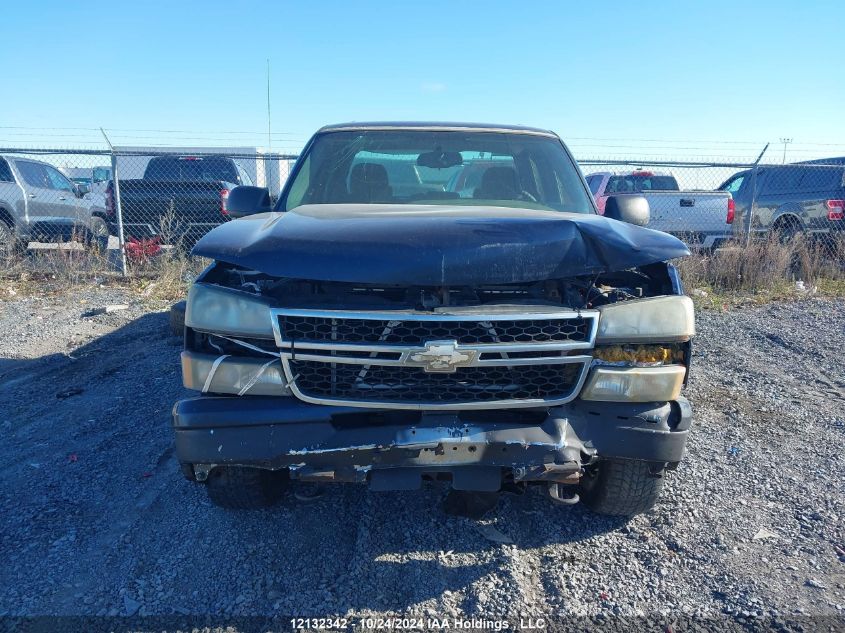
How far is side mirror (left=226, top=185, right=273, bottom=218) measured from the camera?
151 inches

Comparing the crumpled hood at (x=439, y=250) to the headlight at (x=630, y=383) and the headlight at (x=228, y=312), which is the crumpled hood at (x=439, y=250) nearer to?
the headlight at (x=228, y=312)

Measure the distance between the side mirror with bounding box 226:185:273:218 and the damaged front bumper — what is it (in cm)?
167

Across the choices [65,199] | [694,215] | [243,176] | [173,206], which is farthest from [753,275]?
[65,199]

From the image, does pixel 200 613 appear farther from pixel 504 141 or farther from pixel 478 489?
pixel 504 141

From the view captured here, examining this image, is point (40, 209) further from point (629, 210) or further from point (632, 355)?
point (632, 355)

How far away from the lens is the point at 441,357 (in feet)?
7.77

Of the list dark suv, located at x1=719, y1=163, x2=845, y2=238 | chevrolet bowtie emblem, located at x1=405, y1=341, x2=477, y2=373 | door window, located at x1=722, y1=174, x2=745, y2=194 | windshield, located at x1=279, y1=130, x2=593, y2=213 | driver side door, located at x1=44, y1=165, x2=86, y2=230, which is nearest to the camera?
chevrolet bowtie emblem, located at x1=405, y1=341, x2=477, y2=373

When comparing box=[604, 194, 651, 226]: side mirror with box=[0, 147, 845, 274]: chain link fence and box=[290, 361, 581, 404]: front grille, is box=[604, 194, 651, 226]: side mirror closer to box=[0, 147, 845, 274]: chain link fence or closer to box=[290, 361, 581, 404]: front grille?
box=[290, 361, 581, 404]: front grille

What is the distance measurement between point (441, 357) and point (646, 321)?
2.70 ft

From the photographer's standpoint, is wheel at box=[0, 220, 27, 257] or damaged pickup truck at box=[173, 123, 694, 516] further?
wheel at box=[0, 220, 27, 257]

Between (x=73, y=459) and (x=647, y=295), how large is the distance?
3.26 m

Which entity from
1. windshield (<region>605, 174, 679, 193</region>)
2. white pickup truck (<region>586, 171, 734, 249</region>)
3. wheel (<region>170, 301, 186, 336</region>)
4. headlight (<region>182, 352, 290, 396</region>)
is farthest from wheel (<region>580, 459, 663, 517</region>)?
windshield (<region>605, 174, 679, 193</region>)

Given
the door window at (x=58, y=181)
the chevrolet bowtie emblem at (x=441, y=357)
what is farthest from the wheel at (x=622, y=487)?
the door window at (x=58, y=181)

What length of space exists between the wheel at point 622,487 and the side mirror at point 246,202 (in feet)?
8.00
